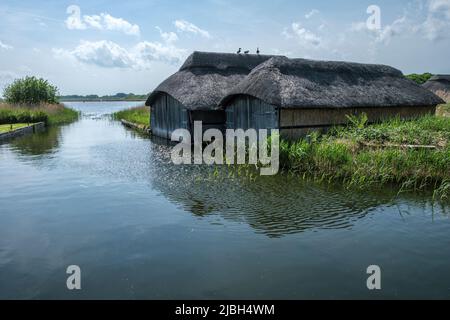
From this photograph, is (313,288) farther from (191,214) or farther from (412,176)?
(412,176)

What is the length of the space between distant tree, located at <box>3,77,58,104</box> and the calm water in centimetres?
2816

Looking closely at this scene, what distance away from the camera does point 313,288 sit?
5211 millimetres

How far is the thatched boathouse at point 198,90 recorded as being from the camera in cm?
1844

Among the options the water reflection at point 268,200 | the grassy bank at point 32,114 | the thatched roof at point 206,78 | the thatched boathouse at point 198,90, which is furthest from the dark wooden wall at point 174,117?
the grassy bank at point 32,114

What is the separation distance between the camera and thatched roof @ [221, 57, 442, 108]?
48.4 ft

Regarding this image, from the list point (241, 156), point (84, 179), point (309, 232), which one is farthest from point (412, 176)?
point (84, 179)

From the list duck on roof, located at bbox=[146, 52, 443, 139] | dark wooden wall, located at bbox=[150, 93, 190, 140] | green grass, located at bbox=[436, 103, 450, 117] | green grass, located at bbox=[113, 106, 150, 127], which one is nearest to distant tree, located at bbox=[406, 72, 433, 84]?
green grass, located at bbox=[436, 103, 450, 117]

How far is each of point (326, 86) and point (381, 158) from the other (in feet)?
21.3

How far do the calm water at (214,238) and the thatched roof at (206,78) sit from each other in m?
7.25

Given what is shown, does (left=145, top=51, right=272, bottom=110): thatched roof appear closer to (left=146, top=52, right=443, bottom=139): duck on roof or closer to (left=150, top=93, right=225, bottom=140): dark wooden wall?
(left=146, top=52, right=443, bottom=139): duck on roof

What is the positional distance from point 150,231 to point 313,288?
349cm

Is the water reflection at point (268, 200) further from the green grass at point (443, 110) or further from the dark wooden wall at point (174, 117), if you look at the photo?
the green grass at point (443, 110)

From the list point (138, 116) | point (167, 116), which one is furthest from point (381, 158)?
point (138, 116)

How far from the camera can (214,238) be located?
22.9 feet
